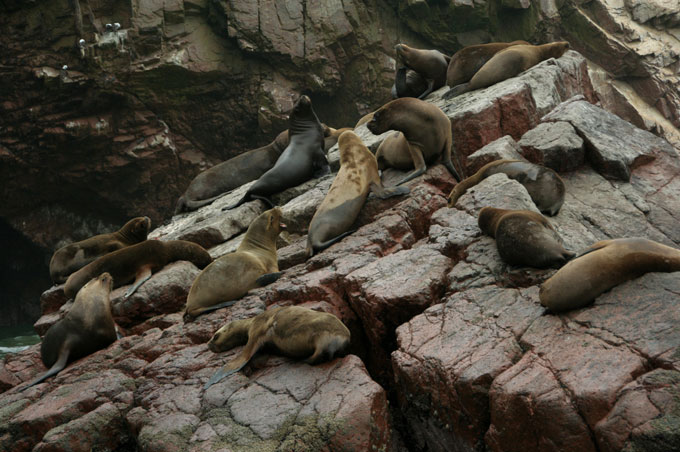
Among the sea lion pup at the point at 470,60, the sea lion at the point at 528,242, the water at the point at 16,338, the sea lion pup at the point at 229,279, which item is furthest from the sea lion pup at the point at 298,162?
the water at the point at 16,338

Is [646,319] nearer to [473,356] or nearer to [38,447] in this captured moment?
[473,356]

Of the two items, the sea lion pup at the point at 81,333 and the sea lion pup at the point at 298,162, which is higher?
the sea lion pup at the point at 298,162

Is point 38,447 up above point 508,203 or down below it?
below

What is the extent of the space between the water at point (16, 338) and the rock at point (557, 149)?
11.4 metres

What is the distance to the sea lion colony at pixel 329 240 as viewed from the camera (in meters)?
3.47

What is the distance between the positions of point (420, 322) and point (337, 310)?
950mm

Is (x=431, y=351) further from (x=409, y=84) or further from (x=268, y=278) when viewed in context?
(x=409, y=84)

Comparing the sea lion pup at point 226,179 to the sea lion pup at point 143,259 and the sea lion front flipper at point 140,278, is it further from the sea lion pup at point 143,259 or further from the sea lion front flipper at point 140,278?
the sea lion front flipper at point 140,278

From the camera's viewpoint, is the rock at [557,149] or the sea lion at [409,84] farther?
the sea lion at [409,84]

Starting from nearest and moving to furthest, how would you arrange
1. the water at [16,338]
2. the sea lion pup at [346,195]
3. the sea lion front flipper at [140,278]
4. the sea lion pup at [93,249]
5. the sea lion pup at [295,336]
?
the sea lion pup at [295,336] → the sea lion pup at [346,195] → the sea lion front flipper at [140,278] → the sea lion pup at [93,249] → the water at [16,338]

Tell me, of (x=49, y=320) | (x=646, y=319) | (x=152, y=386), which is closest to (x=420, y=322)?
(x=646, y=319)

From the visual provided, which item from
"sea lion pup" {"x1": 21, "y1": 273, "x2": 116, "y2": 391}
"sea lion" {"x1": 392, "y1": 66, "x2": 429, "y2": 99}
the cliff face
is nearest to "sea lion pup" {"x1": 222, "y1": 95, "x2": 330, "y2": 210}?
the cliff face

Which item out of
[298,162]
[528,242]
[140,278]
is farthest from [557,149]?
[140,278]

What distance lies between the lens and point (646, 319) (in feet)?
9.90
